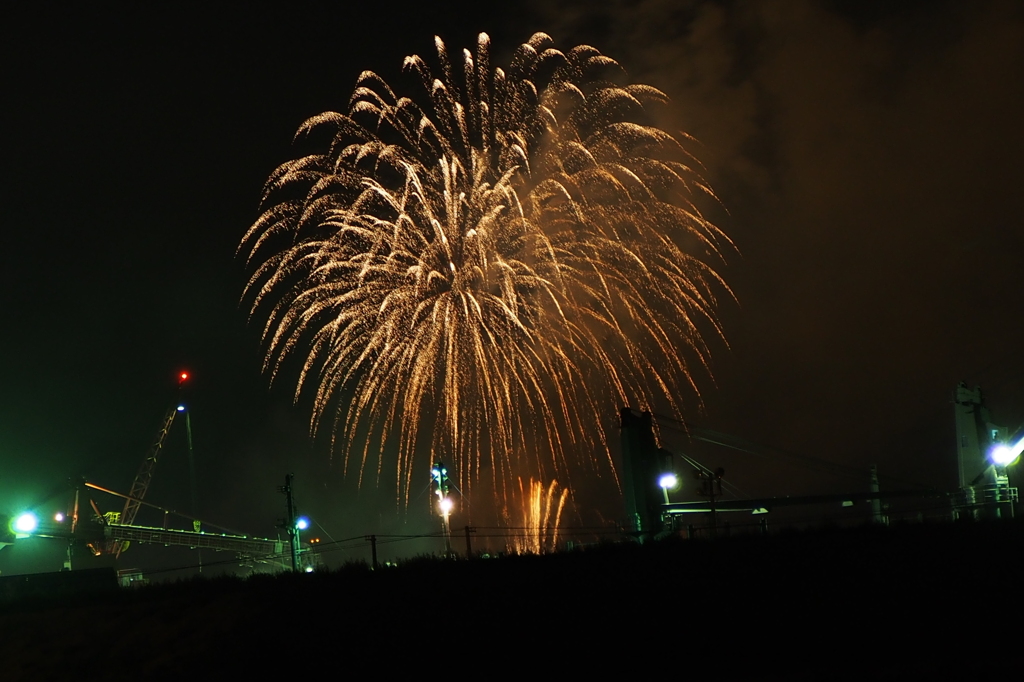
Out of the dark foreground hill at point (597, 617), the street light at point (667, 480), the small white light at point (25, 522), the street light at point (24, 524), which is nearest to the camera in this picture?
the dark foreground hill at point (597, 617)

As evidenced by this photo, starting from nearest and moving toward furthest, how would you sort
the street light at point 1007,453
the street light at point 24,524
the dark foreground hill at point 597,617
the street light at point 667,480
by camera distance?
the dark foreground hill at point 597,617 → the street light at point 667,480 → the street light at point 1007,453 → the street light at point 24,524

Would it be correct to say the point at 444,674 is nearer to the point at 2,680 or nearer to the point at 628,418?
the point at 2,680

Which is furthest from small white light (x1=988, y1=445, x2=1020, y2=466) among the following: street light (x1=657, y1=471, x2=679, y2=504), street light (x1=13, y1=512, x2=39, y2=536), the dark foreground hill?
street light (x1=13, y1=512, x2=39, y2=536)

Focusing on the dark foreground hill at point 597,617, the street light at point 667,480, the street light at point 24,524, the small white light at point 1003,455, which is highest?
the street light at point 667,480

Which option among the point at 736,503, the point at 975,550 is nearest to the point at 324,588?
the point at 975,550

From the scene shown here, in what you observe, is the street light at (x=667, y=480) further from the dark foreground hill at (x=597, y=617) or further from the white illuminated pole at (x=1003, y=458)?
the white illuminated pole at (x=1003, y=458)

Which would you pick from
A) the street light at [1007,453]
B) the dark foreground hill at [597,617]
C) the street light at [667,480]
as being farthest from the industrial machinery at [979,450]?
the dark foreground hill at [597,617]

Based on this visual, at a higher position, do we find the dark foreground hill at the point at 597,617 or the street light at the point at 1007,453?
the street light at the point at 1007,453

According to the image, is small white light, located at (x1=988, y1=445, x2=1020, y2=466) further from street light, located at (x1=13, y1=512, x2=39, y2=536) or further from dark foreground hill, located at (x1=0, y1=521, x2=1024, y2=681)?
street light, located at (x1=13, y1=512, x2=39, y2=536)
